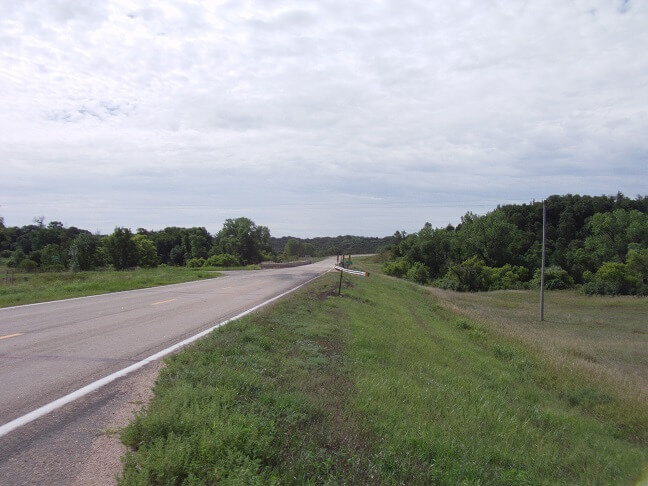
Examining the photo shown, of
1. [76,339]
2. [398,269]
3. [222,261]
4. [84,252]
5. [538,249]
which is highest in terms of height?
[538,249]

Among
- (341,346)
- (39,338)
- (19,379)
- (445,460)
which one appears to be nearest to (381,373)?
(341,346)

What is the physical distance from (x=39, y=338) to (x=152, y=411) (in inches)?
244

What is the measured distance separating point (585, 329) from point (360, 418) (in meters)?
30.6

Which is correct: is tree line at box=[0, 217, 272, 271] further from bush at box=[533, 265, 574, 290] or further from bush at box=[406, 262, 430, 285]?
bush at box=[533, 265, 574, 290]

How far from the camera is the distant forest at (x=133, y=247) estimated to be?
5700 centimetres

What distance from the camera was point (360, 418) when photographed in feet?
20.4

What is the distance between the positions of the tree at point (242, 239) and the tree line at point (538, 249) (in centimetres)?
2636

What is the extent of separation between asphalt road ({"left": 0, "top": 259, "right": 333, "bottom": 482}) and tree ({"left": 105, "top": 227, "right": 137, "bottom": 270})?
41365 mm

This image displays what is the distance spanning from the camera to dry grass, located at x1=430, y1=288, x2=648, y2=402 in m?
16.7

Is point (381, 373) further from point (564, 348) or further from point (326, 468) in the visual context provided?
point (564, 348)

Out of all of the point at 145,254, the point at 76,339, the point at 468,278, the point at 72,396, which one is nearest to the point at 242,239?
the point at 145,254

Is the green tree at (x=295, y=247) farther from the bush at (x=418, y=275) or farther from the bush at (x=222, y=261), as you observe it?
the bush at (x=418, y=275)

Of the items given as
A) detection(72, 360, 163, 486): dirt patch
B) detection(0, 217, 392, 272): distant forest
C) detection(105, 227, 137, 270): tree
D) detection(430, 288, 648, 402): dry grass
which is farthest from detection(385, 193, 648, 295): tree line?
detection(72, 360, 163, 486): dirt patch

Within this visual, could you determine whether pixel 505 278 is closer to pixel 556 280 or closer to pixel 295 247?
pixel 556 280
